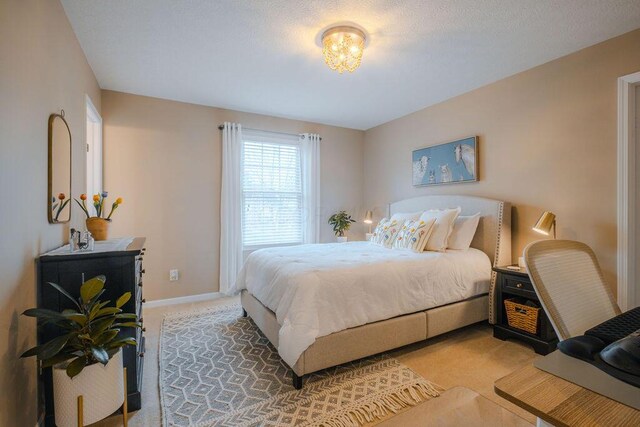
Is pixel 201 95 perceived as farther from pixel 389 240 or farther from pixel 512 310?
pixel 512 310

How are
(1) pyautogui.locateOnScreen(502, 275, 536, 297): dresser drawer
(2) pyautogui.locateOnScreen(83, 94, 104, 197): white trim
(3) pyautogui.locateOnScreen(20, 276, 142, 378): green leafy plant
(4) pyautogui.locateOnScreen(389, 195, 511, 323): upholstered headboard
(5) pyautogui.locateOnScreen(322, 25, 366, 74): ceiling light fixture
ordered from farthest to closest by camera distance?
(2) pyautogui.locateOnScreen(83, 94, 104, 197): white trim, (4) pyautogui.locateOnScreen(389, 195, 511, 323): upholstered headboard, (1) pyautogui.locateOnScreen(502, 275, 536, 297): dresser drawer, (5) pyautogui.locateOnScreen(322, 25, 366, 74): ceiling light fixture, (3) pyautogui.locateOnScreen(20, 276, 142, 378): green leafy plant

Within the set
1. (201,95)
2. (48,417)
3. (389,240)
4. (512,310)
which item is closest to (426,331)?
(512,310)

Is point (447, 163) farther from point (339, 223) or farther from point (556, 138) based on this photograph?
point (339, 223)

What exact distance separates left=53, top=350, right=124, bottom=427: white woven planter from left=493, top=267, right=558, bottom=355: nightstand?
279 cm

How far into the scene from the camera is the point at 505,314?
268 cm

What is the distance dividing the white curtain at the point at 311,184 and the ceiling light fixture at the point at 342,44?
2.23 metres

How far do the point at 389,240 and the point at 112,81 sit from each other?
11.6 ft

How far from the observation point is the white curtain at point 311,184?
459 cm

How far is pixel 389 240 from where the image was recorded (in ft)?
11.0

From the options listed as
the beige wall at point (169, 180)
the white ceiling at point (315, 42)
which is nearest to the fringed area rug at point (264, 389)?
the beige wall at point (169, 180)

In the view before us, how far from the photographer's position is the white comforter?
194cm

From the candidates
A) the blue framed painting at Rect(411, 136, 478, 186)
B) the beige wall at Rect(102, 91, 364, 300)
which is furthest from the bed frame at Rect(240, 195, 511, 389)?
the beige wall at Rect(102, 91, 364, 300)

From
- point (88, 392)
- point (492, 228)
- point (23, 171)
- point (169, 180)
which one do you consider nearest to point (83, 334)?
point (88, 392)

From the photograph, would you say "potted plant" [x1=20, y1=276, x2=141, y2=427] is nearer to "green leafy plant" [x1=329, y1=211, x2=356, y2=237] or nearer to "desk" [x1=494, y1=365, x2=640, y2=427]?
"desk" [x1=494, y1=365, x2=640, y2=427]
